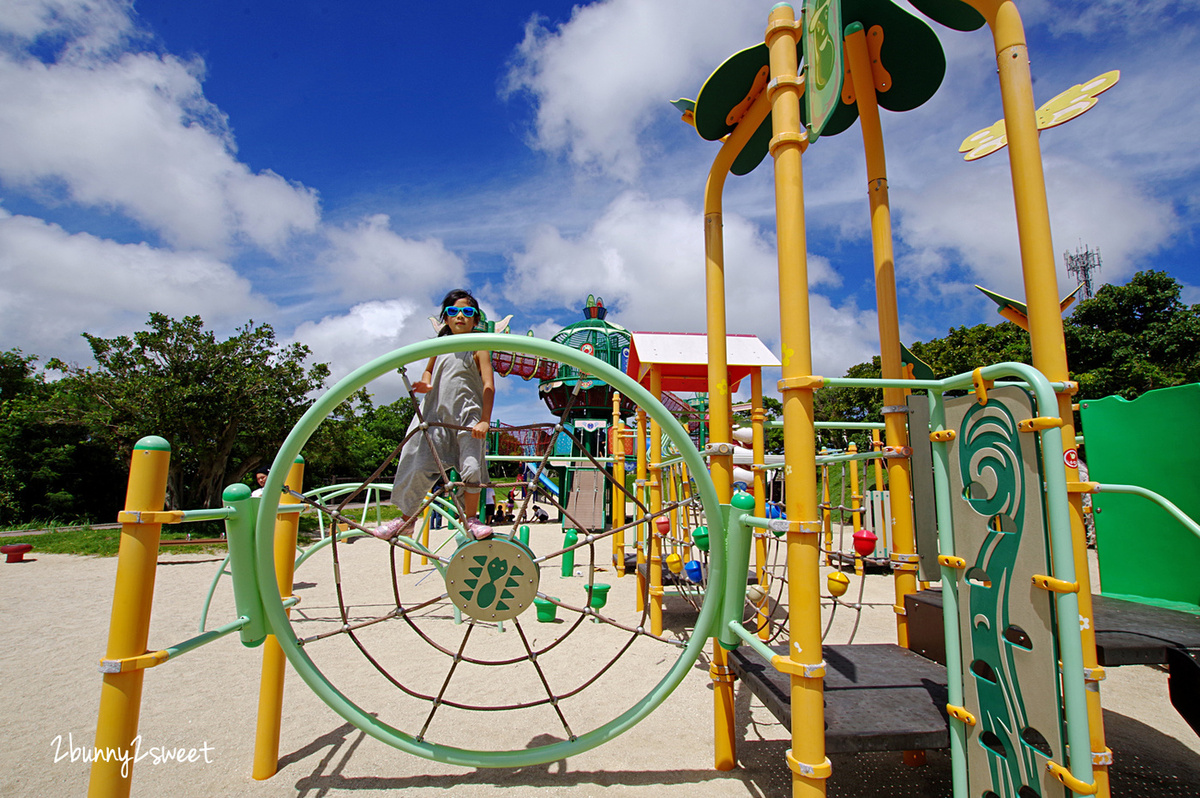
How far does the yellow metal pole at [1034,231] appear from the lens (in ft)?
5.82

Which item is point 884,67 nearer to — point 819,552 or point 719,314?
point 719,314

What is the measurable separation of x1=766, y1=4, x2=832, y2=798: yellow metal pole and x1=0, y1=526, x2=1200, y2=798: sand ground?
38.0 inches

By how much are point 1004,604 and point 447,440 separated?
2146 mm

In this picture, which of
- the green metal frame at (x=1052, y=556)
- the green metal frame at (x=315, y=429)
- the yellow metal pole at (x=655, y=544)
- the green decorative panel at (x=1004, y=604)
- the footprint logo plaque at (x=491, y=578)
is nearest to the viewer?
the green metal frame at (x=1052, y=556)

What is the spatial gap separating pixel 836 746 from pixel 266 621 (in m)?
1.81

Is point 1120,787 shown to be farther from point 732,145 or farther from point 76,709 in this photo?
point 76,709

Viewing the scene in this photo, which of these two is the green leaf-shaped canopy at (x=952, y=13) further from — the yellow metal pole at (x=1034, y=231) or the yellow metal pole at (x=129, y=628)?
the yellow metal pole at (x=129, y=628)

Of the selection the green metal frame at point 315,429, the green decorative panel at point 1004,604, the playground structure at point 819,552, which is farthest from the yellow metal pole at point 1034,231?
the green metal frame at point 315,429

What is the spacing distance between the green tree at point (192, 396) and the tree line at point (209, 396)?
3 cm

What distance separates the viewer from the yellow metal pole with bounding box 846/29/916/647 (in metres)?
2.69

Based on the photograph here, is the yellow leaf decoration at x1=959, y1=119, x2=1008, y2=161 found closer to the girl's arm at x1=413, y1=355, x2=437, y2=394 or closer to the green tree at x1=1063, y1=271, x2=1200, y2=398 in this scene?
the girl's arm at x1=413, y1=355, x2=437, y2=394

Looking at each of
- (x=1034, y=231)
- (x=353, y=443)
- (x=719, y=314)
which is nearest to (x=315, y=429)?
(x=719, y=314)

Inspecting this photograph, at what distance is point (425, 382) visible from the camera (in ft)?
8.68

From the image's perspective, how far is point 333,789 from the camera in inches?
92.6
